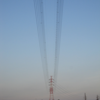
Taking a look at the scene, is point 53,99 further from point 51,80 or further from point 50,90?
point 51,80

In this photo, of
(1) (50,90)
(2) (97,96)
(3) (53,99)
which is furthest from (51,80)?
(2) (97,96)

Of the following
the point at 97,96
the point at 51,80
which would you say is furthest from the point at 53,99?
the point at 97,96

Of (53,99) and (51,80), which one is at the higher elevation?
(51,80)

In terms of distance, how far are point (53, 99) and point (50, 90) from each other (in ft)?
21.0

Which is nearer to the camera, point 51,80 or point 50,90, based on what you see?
point 50,90

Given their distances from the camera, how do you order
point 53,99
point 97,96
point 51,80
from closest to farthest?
1. point 53,99
2. point 51,80
3. point 97,96

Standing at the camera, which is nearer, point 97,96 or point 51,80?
point 51,80

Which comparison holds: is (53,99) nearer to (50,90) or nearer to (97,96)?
(50,90)

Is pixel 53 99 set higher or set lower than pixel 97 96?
lower

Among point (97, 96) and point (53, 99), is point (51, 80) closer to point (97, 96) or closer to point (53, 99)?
point (53, 99)

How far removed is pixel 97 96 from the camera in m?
128

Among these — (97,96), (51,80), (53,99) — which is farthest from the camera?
(97,96)

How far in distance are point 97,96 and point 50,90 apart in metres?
49.4

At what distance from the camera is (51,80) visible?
103 metres
